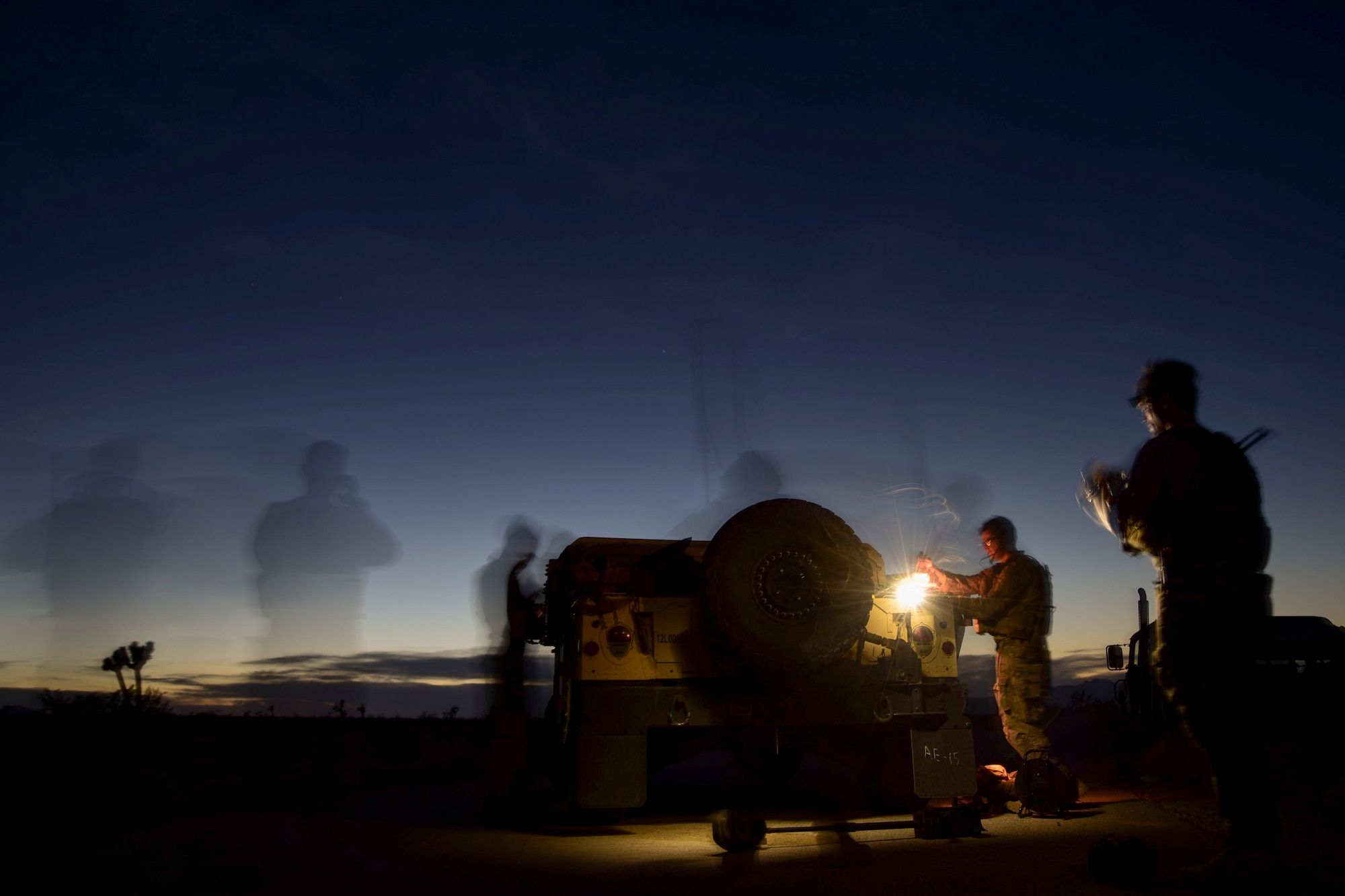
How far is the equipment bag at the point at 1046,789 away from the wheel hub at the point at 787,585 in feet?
7.48

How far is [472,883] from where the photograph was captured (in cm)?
481

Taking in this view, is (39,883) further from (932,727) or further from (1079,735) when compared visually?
(1079,735)

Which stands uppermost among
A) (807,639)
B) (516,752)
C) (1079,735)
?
(807,639)

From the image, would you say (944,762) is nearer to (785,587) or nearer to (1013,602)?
(1013,602)

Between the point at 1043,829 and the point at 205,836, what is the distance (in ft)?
19.8

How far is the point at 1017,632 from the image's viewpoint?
24.3ft

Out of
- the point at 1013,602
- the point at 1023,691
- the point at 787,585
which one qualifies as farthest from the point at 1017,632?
the point at 787,585

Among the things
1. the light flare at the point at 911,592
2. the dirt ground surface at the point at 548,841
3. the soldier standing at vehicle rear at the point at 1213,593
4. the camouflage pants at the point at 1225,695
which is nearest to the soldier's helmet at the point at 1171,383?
the soldier standing at vehicle rear at the point at 1213,593

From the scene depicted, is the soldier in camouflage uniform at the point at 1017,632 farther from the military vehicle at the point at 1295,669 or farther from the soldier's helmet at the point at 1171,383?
the soldier's helmet at the point at 1171,383

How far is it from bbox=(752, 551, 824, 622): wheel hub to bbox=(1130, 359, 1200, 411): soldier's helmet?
279 cm

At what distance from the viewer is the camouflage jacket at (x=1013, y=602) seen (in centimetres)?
738

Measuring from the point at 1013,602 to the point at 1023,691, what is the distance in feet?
2.37

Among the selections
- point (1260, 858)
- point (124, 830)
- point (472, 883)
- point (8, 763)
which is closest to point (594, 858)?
point (472, 883)

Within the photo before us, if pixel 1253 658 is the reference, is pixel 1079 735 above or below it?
below
